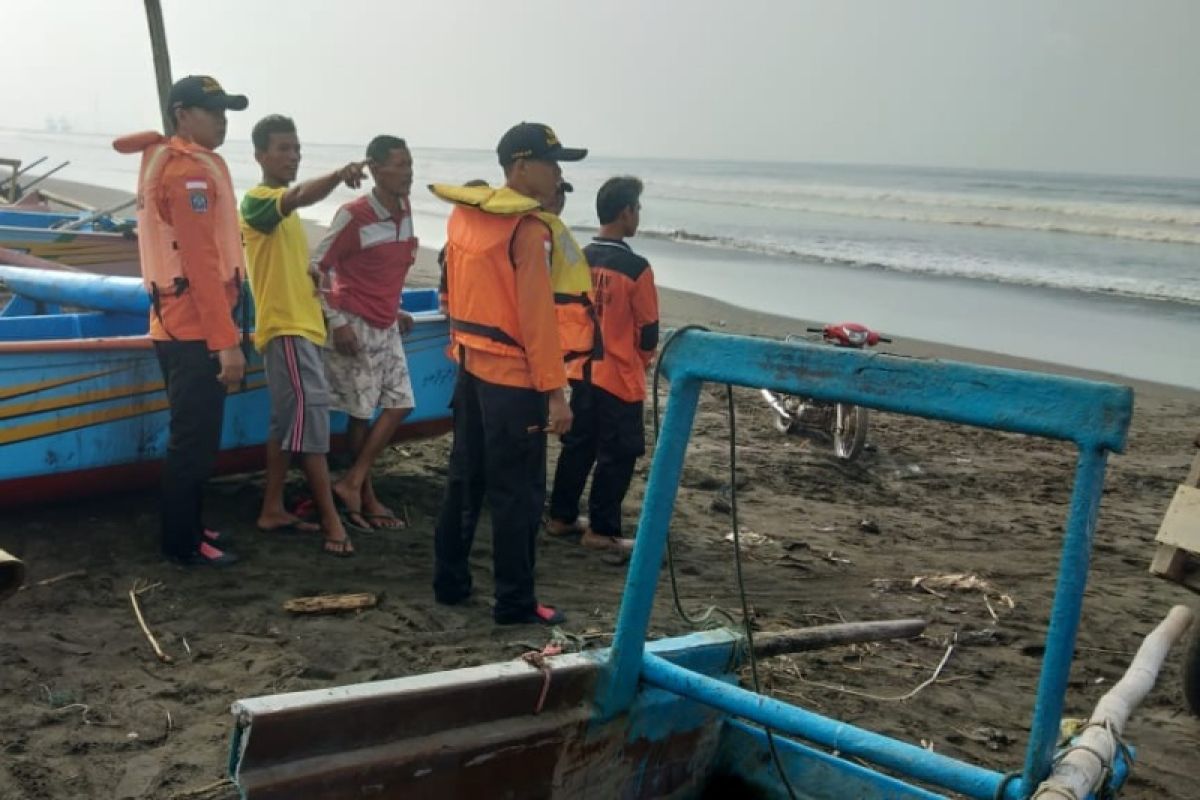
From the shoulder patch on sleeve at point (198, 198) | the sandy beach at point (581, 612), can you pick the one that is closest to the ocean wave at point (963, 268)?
the sandy beach at point (581, 612)

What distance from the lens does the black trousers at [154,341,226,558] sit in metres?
4.87

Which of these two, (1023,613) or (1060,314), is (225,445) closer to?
(1023,613)

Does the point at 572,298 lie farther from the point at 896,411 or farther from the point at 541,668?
the point at 896,411

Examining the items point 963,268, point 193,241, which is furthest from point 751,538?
point 963,268

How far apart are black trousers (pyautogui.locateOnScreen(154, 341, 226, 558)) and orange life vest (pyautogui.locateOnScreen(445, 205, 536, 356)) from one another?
1213mm

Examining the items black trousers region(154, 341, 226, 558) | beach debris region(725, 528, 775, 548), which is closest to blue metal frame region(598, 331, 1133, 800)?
black trousers region(154, 341, 226, 558)

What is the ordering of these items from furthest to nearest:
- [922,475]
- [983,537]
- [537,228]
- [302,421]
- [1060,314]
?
1. [1060,314]
2. [922,475]
3. [983,537]
4. [302,421]
5. [537,228]

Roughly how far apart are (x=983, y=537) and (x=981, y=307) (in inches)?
435

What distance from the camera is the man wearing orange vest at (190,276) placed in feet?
15.5

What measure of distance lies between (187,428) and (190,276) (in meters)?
0.65

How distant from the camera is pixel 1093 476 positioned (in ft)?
7.53

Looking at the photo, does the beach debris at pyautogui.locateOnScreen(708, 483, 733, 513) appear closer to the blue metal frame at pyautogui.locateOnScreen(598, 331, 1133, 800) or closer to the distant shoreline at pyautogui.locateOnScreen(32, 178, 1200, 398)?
the distant shoreline at pyautogui.locateOnScreen(32, 178, 1200, 398)

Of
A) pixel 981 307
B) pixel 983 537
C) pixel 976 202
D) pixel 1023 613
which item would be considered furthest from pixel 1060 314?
pixel 976 202

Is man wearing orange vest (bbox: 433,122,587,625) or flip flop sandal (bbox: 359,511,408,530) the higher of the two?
man wearing orange vest (bbox: 433,122,587,625)
